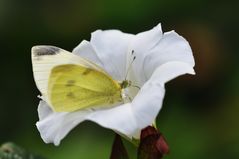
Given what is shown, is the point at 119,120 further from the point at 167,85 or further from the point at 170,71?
the point at 167,85

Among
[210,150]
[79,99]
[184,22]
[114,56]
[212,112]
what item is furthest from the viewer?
[184,22]

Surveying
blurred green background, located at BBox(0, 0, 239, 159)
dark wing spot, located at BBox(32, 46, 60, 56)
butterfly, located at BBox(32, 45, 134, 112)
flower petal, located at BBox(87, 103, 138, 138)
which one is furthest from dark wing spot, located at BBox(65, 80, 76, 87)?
blurred green background, located at BBox(0, 0, 239, 159)

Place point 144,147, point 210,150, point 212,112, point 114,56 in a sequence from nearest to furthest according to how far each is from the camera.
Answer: point 144,147 < point 114,56 < point 210,150 < point 212,112

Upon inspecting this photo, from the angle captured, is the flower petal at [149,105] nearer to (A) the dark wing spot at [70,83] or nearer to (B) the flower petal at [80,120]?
(B) the flower petal at [80,120]

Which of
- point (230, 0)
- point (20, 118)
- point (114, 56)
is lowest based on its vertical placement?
point (20, 118)

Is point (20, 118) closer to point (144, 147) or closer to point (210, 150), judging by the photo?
point (210, 150)

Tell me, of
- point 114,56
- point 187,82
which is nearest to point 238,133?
point 187,82

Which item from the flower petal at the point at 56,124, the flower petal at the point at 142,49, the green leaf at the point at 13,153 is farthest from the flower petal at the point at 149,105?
the green leaf at the point at 13,153

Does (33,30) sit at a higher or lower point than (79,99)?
lower
